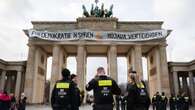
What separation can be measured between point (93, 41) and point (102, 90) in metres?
29.3

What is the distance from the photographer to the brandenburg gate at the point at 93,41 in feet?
110

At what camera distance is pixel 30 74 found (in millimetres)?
34125

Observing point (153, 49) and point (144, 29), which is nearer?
point (144, 29)

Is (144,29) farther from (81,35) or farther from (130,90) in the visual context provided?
(130,90)

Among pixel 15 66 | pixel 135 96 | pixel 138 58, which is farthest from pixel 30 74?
pixel 135 96

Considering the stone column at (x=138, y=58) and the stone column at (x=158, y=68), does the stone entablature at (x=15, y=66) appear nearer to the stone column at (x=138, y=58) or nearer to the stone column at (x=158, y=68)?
the stone column at (x=138, y=58)

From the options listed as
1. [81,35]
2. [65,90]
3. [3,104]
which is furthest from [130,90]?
[81,35]

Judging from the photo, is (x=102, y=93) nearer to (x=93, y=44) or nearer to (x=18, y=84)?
(x=93, y=44)

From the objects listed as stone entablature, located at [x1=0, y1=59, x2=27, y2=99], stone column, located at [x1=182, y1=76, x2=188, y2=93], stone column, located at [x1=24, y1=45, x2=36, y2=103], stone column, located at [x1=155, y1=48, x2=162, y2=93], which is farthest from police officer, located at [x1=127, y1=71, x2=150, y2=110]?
stone column, located at [x1=182, y1=76, x2=188, y2=93]

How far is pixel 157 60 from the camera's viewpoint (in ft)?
118

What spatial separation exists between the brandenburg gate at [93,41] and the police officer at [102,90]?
92.4 feet

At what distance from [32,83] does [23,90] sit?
3.67 metres

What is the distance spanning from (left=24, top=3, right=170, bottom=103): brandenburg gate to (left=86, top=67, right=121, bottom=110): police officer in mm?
28149

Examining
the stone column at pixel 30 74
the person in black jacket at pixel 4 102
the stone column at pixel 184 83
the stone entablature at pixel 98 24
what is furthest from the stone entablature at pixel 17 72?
the stone column at pixel 184 83
